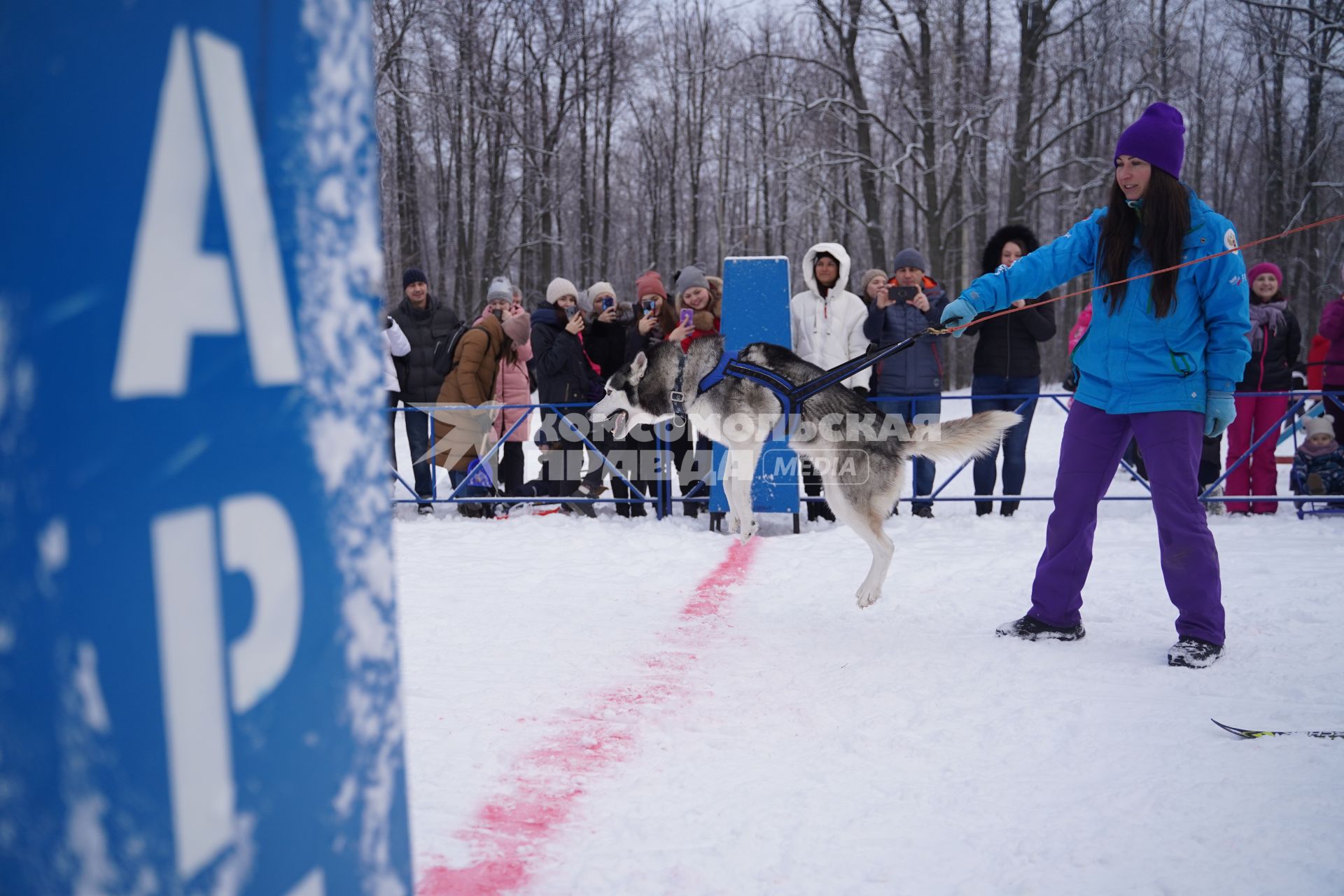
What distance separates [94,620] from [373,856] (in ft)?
1.32

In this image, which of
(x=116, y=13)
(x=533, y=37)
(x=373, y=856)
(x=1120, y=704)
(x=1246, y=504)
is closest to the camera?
(x=116, y=13)

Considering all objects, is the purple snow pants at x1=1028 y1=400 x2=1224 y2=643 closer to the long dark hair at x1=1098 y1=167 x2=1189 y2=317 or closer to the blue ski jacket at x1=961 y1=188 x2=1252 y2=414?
the blue ski jacket at x1=961 y1=188 x2=1252 y2=414

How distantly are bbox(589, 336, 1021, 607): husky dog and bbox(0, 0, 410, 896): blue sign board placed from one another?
3.31 meters

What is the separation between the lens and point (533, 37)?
1988cm

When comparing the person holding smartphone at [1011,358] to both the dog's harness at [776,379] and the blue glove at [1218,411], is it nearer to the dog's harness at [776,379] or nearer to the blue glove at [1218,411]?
the dog's harness at [776,379]

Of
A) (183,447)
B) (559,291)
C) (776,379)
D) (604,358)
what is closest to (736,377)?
(776,379)

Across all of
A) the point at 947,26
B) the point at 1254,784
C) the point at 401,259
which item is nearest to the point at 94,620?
the point at 1254,784

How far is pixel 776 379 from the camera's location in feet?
14.5

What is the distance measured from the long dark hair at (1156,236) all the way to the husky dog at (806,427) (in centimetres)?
73

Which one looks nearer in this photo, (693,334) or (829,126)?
(693,334)

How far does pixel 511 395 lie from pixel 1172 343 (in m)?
5.27

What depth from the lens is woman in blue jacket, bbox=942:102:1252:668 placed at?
3084 mm

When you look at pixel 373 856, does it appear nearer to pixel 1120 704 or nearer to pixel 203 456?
pixel 203 456

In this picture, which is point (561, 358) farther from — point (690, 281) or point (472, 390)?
point (690, 281)
